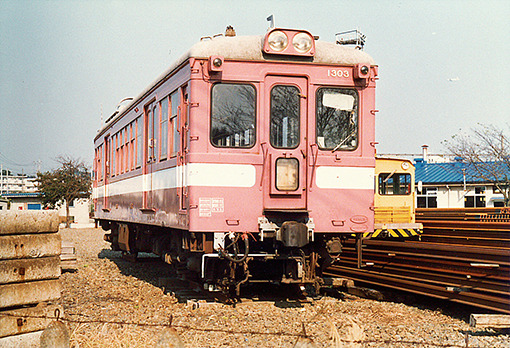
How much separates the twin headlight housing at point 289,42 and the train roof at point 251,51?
0.39ft

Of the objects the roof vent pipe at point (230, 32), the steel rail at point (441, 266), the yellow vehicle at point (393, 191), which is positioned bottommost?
the steel rail at point (441, 266)

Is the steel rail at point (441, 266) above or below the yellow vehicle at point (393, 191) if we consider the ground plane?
below

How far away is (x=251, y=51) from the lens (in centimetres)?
843

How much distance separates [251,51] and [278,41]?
39 centimetres

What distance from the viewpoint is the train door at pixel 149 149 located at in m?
10.4

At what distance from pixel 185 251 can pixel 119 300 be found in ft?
4.33

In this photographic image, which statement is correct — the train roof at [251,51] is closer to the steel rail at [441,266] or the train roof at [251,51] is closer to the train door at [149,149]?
the train door at [149,149]

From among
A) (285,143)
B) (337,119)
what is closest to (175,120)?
(285,143)

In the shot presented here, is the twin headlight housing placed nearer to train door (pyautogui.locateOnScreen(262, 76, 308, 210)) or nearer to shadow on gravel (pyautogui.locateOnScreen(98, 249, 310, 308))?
train door (pyautogui.locateOnScreen(262, 76, 308, 210))

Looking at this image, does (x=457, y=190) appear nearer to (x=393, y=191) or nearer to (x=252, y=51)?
(x=393, y=191)

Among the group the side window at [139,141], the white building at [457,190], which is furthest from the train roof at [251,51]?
the white building at [457,190]

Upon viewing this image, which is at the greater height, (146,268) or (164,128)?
(164,128)

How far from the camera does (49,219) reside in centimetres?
591

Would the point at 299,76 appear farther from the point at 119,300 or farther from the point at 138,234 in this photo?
the point at 138,234
